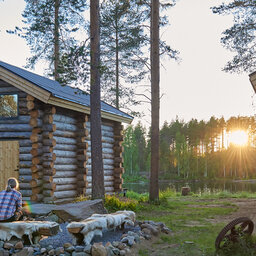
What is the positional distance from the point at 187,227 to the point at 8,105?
7.67 meters

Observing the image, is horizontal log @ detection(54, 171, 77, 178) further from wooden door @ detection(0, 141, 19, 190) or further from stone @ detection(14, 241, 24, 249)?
stone @ detection(14, 241, 24, 249)

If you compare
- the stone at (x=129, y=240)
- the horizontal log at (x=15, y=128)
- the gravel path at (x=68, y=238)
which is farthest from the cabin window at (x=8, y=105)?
the stone at (x=129, y=240)

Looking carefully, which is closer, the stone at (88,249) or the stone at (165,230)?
the stone at (88,249)

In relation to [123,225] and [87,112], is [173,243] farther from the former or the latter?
[87,112]

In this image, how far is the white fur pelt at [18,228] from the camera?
767 cm

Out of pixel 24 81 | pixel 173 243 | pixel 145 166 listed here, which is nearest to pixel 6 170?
pixel 24 81

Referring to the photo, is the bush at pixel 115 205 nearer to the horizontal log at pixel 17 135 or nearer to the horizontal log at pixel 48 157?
the horizontal log at pixel 48 157

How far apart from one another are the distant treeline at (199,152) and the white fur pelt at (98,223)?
50.3 metres

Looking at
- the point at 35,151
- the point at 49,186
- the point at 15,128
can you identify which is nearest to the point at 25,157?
the point at 35,151

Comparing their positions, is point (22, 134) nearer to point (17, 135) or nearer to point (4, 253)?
point (17, 135)

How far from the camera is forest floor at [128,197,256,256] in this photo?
25.6ft

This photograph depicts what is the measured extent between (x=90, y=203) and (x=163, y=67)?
28.5 ft

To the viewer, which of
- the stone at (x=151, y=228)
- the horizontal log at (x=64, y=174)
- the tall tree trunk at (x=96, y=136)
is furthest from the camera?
the horizontal log at (x=64, y=174)

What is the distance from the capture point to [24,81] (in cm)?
1283
